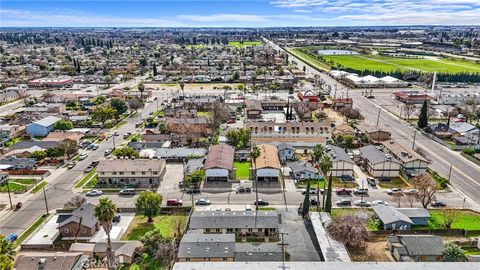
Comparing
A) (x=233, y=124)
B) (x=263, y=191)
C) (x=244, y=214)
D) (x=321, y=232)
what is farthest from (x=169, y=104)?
(x=321, y=232)

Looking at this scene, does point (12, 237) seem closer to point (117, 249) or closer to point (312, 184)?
point (117, 249)

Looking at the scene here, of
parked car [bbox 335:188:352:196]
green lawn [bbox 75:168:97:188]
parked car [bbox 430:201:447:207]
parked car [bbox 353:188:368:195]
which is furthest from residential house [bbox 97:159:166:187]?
parked car [bbox 430:201:447:207]

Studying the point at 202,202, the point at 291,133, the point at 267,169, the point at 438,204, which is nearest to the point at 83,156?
the point at 202,202

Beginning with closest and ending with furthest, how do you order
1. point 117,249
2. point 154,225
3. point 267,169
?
point 117,249
point 154,225
point 267,169

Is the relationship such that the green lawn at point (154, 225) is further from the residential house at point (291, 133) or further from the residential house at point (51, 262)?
the residential house at point (291, 133)

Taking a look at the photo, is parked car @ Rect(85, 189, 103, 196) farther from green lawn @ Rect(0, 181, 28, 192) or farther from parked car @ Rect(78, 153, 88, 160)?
parked car @ Rect(78, 153, 88, 160)
